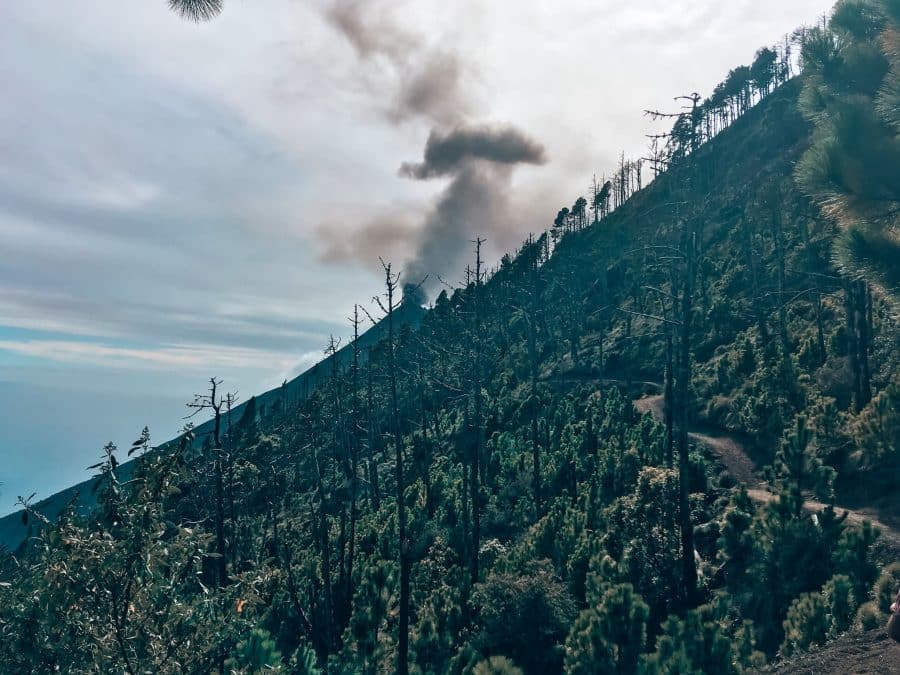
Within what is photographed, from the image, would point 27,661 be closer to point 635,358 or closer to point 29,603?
point 29,603

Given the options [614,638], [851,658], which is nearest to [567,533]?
[614,638]

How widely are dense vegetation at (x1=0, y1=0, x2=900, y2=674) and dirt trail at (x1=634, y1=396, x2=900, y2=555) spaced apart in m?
0.62

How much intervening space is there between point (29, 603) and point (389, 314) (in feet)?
37.6

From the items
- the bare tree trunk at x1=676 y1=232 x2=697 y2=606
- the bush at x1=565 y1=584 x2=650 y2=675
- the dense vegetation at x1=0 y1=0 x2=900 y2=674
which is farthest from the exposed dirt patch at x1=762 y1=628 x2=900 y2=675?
the bare tree trunk at x1=676 y1=232 x2=697 y2=606

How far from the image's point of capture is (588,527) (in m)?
17.9

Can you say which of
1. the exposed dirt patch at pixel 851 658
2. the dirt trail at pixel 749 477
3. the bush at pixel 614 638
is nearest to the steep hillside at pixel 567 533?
the bush at pixel 614 638

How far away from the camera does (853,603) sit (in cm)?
907

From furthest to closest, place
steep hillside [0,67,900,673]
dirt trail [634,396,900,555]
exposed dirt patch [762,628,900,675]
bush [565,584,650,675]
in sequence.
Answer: dirt trail [634,396,900,555] → bush [565,584,650,675] → exposed dirt patch [762,628,900,675] → steep hillside [0,67,900,673]

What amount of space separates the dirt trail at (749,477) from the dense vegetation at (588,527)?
2.03ft

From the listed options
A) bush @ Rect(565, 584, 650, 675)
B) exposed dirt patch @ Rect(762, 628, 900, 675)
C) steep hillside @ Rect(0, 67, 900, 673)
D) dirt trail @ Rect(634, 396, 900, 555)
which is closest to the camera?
steep hillside @ Rect(0, 67, 900, 673)

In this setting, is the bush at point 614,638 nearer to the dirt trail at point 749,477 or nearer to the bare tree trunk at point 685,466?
the bare tree trunk at point 685,466

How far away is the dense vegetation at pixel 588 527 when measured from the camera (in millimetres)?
5887

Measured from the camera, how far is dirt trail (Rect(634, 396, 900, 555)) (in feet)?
47.7

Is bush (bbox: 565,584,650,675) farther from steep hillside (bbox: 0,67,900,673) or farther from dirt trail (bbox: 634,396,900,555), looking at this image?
dirt trail (bbox: 634,396,900,555)
